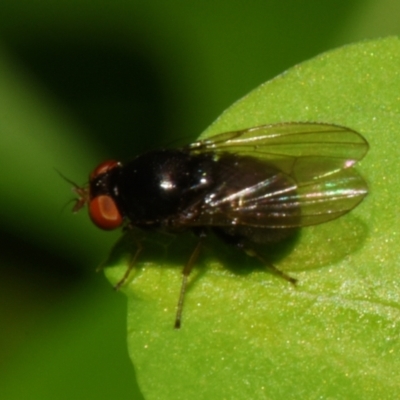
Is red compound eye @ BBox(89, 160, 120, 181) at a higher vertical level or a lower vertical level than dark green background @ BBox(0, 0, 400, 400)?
higher

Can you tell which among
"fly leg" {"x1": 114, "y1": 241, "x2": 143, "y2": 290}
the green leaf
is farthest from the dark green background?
the green leaf

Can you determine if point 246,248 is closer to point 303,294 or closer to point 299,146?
point 303,294

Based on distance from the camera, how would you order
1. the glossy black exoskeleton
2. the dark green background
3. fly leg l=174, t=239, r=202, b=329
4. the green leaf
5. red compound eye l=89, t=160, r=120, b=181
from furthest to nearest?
the dark green background < red compound eye l=89, t=160, r=120, b=181 < the glossy black exoskeleton < fly leg l=174, t=239, r=202, b=329 < the green leaf

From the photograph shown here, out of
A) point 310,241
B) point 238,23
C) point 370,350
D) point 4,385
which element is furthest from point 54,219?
point 370,350

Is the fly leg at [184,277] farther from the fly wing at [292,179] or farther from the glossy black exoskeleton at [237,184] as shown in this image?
the fly wing at [292,179]

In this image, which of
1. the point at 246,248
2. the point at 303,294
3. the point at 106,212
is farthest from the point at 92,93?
the point at 303,294


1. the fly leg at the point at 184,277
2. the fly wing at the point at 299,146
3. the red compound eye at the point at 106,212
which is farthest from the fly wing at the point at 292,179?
the red compound eye at the point at 106,212

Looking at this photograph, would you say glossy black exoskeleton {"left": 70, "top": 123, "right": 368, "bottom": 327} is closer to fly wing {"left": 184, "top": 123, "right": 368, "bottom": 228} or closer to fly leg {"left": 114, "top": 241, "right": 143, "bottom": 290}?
fly wing {"left": 184, "top": 123, "right": 368, "bottom": 228}

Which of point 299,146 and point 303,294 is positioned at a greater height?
point 299,146
